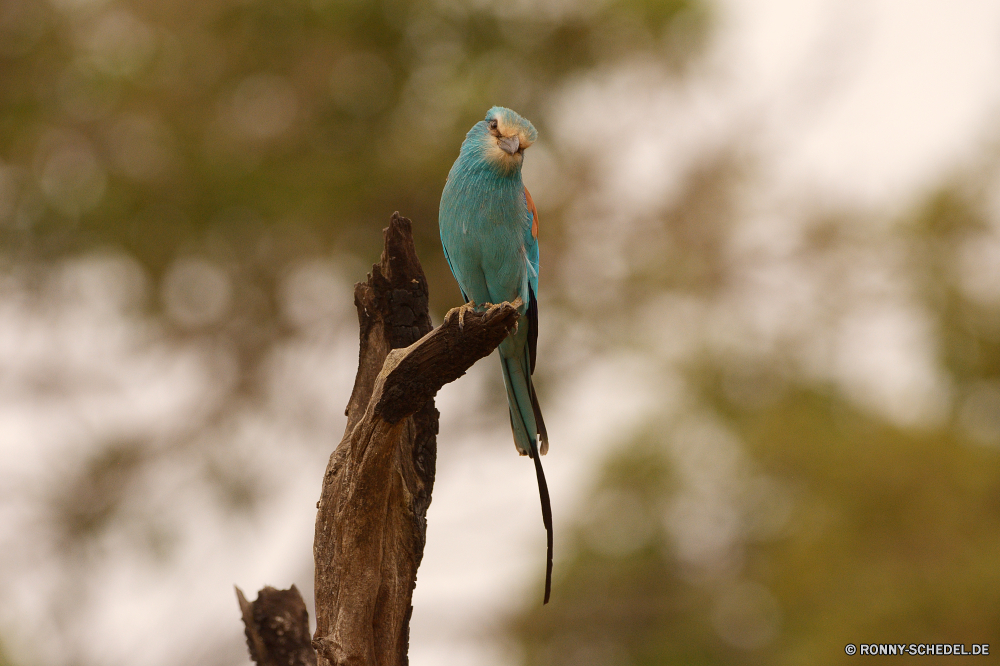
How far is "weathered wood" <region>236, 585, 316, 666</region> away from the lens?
3.47 meters

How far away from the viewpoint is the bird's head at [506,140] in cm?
361

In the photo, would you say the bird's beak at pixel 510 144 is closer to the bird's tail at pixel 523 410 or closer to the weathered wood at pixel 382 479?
the weathered wood at pixel 382 479

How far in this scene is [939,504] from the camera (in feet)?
31.2

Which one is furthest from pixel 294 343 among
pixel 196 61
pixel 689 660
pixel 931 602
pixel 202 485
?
pixel 689 660

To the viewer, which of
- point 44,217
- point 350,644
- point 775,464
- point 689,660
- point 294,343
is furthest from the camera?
point 689,660

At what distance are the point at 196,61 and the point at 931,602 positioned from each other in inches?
347

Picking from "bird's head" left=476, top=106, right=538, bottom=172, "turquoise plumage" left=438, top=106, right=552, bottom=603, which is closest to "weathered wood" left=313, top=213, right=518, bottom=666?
"turquoise plumage" left=438, top=106, right=552, bottom=603

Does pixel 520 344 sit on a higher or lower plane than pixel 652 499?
lower

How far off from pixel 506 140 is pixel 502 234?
0.38 metres

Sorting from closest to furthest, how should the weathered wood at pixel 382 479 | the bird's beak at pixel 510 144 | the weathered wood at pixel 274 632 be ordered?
the weathered wood at pixel 382 479, the weathered wood at pixel 274 632, the bird's beak at pixel 510 144

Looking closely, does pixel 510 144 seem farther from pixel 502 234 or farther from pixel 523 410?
pixel 523 410

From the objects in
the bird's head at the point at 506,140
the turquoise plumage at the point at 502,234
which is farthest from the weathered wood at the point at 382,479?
the bird's head at the point at 506,140

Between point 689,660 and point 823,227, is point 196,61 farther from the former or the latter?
point 689,660

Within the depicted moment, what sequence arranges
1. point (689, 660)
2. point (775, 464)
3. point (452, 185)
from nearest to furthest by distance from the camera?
point (452, 185) → point (775, 464) → point (689, 660)
